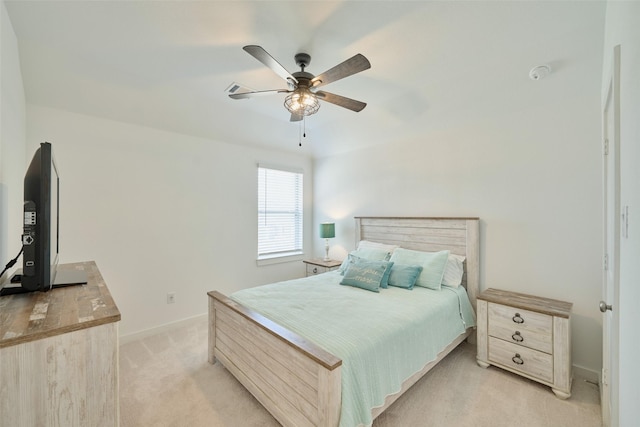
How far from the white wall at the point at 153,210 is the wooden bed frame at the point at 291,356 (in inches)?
43.4

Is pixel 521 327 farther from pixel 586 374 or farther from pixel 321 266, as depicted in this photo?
pixel 321 266

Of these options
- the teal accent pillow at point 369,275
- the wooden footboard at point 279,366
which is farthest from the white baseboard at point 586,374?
the wooden footboard at point 279,366

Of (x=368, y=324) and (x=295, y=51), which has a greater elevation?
(x=295, y=51)

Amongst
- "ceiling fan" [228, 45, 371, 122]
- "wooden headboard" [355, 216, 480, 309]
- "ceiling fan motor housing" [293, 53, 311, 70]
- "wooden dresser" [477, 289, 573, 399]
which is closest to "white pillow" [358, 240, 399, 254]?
"wooden headboard" [355, 216, 480, 309]

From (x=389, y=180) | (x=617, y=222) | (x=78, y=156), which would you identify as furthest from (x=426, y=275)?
(x=78, y=156)

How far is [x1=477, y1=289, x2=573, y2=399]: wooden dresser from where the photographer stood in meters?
2.04

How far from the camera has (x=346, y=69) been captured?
1.71 meters

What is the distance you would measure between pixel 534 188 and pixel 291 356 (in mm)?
2631

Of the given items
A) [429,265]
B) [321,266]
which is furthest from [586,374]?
[321,266]

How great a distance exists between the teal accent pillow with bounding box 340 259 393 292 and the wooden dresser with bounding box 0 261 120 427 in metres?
2.05

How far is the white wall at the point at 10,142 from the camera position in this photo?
5.16 ft

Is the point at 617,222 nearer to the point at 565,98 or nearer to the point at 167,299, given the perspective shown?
the point at 565,98

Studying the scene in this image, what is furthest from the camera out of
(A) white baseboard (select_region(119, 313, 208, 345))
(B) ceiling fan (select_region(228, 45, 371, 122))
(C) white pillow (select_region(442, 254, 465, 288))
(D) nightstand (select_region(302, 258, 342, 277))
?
(D) nightstand (select_region(302, 258, 342, 277))

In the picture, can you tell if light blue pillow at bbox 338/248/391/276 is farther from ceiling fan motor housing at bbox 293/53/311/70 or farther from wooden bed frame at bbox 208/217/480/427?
ceiling fan motor housing at bbox 293/53/311/70
